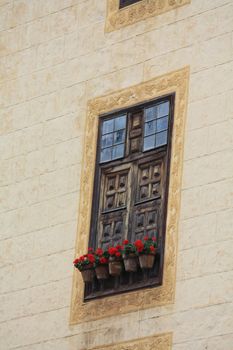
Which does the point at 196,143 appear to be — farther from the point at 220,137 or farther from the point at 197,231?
the point at 197,231

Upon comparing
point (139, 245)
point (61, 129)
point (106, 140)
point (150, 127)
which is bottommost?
point (139, 245)

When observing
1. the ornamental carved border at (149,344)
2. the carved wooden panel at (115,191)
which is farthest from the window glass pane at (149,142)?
the ornamental carved border at (149,344)

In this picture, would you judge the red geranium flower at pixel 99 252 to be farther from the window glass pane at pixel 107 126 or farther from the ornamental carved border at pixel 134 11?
the ornamental carved border at pixel 134 11

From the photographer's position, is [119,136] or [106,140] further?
[106,140]

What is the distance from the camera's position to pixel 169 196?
68.9ft

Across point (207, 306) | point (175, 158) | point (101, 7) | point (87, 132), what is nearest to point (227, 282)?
point (207, 306)

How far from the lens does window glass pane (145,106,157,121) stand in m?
21.7

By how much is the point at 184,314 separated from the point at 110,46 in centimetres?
416

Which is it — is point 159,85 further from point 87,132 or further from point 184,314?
point 184,314

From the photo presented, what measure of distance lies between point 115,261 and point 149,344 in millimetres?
1191

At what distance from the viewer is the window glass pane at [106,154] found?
22.0 m

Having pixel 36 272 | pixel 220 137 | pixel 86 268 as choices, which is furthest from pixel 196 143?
pixel 36 272

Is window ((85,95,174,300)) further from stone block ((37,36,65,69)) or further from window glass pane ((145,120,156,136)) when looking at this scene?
stone block ((37,36,65,69))

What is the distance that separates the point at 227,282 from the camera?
19.9m
